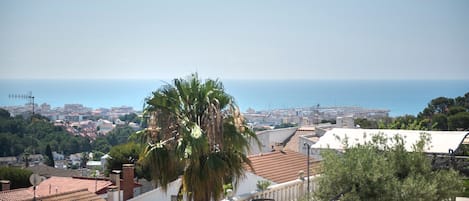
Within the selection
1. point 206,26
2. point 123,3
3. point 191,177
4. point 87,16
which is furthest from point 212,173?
point 206,26

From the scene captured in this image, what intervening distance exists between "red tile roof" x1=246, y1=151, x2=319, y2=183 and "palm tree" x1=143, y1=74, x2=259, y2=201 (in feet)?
20.9

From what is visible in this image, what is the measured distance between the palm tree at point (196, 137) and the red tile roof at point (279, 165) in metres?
6.37

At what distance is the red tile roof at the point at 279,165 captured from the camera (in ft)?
50.6

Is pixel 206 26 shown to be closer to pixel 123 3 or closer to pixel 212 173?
pixel 123 3

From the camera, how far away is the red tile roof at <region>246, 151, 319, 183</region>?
50.6ft

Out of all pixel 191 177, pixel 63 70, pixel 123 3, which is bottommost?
pixel 191 177

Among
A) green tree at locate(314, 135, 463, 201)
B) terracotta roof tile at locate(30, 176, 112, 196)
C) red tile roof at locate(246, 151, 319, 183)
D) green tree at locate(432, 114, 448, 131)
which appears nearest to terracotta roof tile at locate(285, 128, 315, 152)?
green tree at locate(432, 114, 448, 131)

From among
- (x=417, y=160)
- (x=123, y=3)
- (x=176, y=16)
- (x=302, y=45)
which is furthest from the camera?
(x=302, y=45)

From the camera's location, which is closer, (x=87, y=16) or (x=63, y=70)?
(x=87, y=16)

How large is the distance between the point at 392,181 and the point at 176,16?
2865 cm

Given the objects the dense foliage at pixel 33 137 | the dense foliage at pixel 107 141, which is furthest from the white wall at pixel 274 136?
the dense foliage at pixel 107 141

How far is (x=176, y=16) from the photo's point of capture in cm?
3416

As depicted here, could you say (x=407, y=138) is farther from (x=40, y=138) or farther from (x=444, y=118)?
(x=40, y=138)

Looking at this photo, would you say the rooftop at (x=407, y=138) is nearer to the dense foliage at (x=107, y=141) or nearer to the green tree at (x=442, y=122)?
the green tree at (x=442, y=122)
